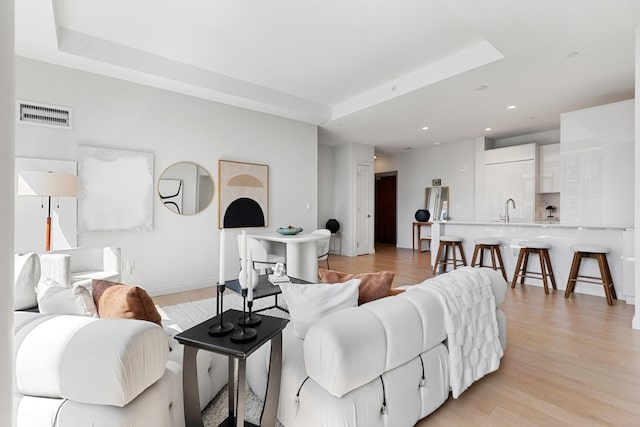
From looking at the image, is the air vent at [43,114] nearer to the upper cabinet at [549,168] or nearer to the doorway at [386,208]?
the doorway at [386,208]

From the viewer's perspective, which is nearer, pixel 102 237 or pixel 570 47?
pixel 570 47

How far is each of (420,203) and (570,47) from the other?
17.6 ft

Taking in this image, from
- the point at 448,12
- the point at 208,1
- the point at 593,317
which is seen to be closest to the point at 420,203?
the point at 593,317

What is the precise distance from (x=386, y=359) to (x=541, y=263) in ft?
12.4

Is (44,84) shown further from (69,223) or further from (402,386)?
(402,386)

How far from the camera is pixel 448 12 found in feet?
9.24

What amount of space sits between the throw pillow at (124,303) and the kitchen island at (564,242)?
4.67m

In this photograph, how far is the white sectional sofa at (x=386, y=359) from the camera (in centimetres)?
124

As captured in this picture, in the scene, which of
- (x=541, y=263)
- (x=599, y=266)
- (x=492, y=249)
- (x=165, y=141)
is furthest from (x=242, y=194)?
(x=599, y=266)

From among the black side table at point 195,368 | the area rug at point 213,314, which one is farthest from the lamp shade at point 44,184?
the black side table at point 195,368

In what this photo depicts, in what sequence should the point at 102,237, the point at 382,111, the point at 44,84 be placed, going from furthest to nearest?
1. the point at 382,111
2. the point at 102,237
3. the point at 44,84

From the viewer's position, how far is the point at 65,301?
4.35 ft

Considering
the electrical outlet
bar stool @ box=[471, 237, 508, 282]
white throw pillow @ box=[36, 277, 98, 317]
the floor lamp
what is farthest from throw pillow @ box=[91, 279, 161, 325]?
bar stool @ box=[471, 237, 508, 282]

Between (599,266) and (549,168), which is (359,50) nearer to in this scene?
(599,266)
